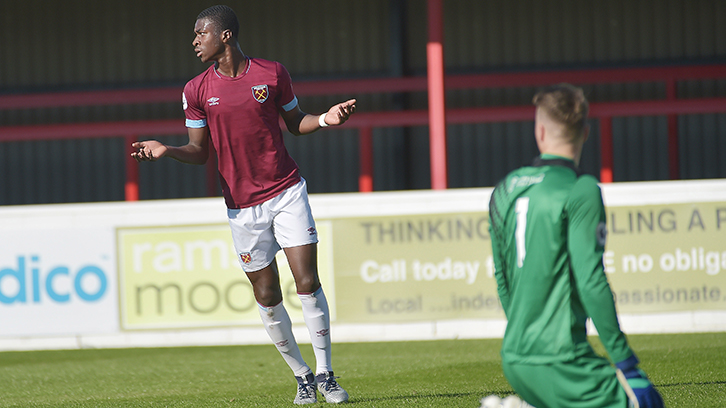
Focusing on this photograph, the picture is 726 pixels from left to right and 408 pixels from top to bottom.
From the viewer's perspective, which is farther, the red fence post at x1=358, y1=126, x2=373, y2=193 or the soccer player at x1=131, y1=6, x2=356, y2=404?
the red fence post at x1=358, y1=126, x2=373, y2=193

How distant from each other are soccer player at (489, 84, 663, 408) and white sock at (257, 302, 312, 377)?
1928 mm

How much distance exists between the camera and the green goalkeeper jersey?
82.8 inches

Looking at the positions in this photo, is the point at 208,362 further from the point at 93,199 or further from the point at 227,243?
the point at 93,199

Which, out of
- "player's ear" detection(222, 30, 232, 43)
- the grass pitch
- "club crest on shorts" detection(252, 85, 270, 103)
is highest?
"player's ear" detection(222, 30, 232, 43)

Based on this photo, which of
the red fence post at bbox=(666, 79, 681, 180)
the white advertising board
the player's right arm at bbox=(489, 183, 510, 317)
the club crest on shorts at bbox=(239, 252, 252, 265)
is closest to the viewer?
the player's right arm at bbox=(489, 183, 510, 317)

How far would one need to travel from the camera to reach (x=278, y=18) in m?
15.0

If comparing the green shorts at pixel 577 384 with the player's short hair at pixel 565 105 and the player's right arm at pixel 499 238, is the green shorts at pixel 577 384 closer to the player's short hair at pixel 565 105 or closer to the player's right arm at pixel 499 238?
the player's right arm at pixel 499 238

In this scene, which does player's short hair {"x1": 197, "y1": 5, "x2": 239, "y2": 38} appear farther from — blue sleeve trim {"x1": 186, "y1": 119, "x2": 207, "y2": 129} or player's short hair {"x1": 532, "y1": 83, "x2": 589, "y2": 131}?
player's short hair {"x1": 532, "y1": 83, "x2": 589, "y2": 131}

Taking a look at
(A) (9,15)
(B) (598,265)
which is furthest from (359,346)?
(A) (9,15)

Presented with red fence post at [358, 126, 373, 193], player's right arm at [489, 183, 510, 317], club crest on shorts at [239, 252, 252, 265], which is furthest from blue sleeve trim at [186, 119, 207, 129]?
red fence post at [358, 126, 373, 193]

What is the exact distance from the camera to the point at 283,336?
409 cm

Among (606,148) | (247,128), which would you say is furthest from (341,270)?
(606,148)

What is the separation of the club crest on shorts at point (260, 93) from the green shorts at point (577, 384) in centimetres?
213

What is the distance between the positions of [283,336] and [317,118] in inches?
44.0
